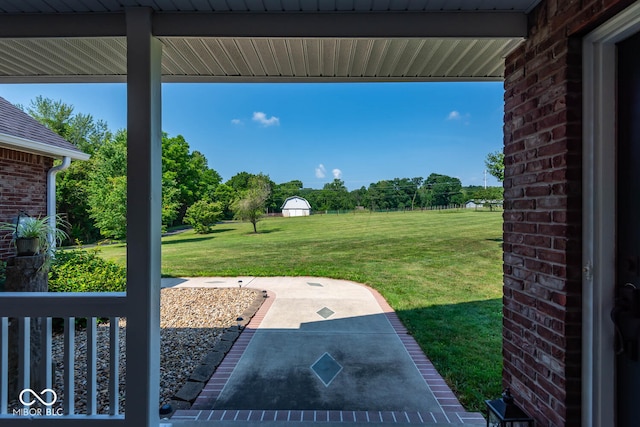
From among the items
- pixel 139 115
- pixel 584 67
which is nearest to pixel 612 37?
pixel 584 67

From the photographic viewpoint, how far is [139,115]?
1872 mm

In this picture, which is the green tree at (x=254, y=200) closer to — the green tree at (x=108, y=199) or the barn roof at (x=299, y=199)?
the barn roof at (x=299, y=199)

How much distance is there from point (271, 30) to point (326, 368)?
9.71 feet

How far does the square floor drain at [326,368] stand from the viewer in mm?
3061

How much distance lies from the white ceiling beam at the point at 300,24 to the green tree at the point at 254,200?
484 inches

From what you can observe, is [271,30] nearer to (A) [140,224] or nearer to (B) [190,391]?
(A) [140,224]

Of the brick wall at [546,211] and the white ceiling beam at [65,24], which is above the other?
the white ceiling beam at [65,24]

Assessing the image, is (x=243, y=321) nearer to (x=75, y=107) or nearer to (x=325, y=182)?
(x=325, y=182)

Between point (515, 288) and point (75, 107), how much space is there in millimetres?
24350

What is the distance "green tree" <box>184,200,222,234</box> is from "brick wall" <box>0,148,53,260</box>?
33.2 feet

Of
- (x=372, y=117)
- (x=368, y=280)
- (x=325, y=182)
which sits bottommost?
(x=368, y=280)

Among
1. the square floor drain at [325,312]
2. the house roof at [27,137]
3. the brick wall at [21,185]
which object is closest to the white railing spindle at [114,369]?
the square floor drain at [325,312]

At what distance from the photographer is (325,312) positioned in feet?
17.2

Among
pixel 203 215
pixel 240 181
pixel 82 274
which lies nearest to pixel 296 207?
pixel 240 181
